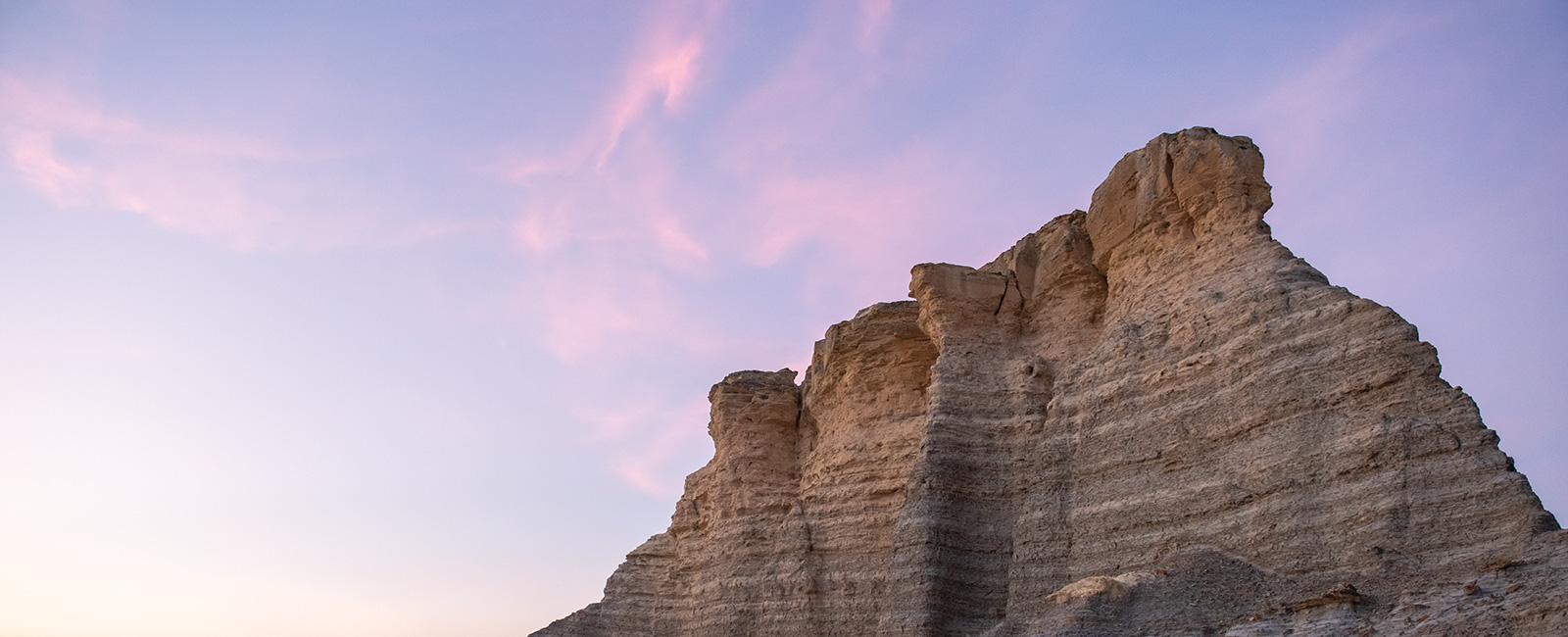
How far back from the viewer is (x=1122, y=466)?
74.4 feet

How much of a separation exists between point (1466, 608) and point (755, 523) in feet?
71.3

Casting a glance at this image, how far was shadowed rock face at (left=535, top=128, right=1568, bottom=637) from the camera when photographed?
671 inches

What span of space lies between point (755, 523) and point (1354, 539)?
62.2ft

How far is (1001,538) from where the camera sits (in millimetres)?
25594

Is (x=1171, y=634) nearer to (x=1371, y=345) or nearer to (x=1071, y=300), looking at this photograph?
(x=1371, y=345)

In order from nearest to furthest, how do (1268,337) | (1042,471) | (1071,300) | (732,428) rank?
(1268,337) → (1042,471) → (1071,300) → (732,428)

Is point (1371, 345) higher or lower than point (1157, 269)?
lower

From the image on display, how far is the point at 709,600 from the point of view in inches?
1280

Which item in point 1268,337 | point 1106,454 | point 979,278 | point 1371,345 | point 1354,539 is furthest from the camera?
point 979,278

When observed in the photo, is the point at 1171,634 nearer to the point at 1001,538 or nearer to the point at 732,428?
the point at 1001,538

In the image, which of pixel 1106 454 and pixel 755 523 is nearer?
pixel 1106 454

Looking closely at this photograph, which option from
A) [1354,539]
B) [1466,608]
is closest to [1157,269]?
[1354,539]

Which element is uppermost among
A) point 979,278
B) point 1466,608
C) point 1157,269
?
point 979,278

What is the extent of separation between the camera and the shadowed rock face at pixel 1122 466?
17031 millimetres
